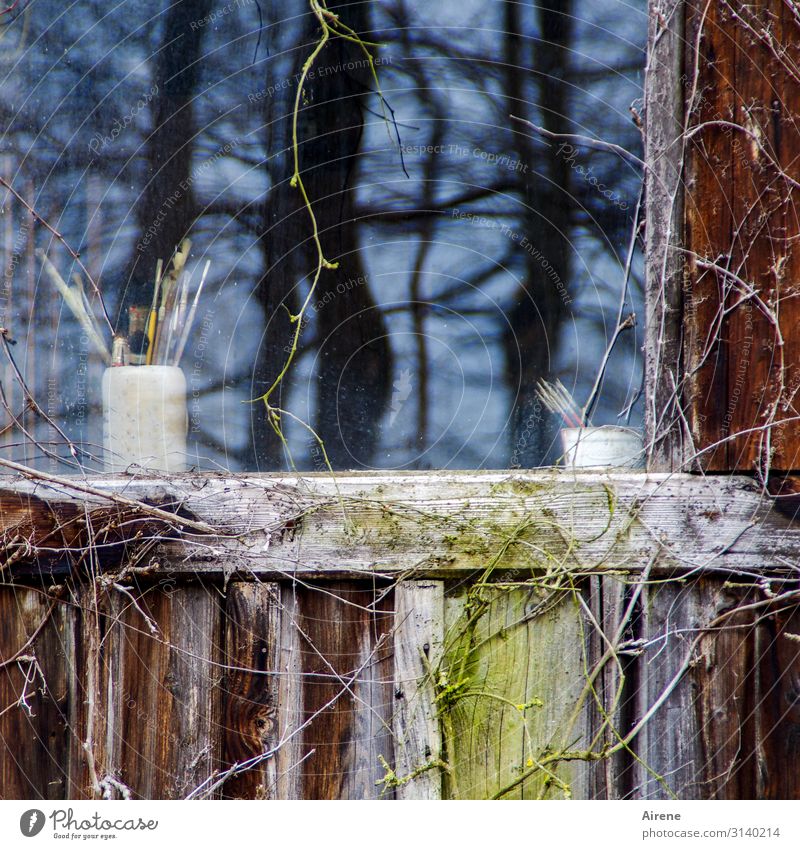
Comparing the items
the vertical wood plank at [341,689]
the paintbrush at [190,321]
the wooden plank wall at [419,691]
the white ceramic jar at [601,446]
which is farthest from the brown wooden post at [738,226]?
the paintbrush at [190,321]

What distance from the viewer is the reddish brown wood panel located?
146 cm

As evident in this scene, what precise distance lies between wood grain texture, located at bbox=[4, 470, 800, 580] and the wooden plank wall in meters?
0.05

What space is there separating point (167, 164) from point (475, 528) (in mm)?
1075

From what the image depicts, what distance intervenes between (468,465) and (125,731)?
93cm

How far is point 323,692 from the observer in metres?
1.50

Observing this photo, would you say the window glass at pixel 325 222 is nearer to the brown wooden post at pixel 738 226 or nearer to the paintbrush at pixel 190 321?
the paintbrush at pixel 190 321

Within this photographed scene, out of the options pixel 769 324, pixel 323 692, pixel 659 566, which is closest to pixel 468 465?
pixel 659 566

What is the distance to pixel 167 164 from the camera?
1.62 metres

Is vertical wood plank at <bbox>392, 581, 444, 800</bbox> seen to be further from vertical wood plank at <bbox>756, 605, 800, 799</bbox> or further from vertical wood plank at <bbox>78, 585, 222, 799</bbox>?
vertical wood plank at <bbox>756, 605, 800, 799</bbox>

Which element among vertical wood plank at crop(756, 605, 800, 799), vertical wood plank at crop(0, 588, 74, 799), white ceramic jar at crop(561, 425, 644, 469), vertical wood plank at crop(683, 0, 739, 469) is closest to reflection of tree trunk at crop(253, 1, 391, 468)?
white ceramic jar at crop(561, 425, 644, 469)

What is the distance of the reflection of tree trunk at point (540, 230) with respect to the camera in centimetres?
158

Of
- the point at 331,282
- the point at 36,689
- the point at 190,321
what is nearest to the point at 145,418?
the point at 190,321

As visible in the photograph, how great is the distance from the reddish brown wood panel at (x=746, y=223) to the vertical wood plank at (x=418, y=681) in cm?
65

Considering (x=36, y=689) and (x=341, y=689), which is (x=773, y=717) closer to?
(x=341, y=689)
